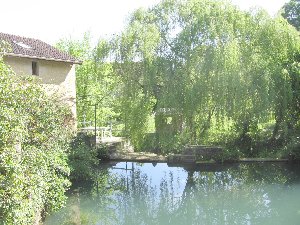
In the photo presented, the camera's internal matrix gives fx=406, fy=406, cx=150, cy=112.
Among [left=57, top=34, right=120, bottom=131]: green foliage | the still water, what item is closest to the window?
the still water

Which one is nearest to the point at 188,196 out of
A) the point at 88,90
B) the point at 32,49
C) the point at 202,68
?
the point at 202,68

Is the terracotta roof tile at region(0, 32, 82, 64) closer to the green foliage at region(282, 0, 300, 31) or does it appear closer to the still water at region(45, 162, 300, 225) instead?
the still water at region(45, 162, 300, 225)

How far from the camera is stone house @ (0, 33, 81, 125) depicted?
2000cm

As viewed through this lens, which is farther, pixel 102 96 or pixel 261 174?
pixel 102 96

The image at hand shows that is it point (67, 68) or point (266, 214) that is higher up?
point (67, 68)

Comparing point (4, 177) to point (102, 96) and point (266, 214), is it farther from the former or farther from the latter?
point (102, 96)

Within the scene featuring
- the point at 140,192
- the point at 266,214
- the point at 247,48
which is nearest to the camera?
the point at 266,214

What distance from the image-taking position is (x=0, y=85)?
29.4 ft

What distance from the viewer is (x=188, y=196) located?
16.2 metres

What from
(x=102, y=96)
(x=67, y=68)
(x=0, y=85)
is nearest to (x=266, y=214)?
(x=0, y=85)

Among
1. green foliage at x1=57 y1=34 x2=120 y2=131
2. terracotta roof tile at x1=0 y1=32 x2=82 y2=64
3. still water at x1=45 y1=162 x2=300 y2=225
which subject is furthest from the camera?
green foliage at x1=57 y1=34 x2=120 y2=131

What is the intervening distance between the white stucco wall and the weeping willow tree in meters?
3.20

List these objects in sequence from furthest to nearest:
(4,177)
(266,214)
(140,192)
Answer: (140,192)
(266,214)
(4,177)

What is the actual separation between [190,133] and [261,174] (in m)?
4.48
